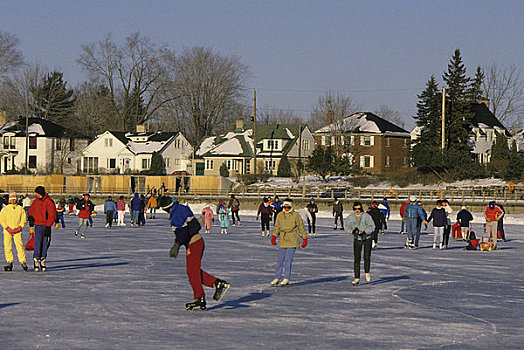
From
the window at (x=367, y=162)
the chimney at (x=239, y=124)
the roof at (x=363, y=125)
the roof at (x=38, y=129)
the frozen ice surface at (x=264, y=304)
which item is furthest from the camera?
the chimney at (x=239, y=124)

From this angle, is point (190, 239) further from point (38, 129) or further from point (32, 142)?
point (32, 142)

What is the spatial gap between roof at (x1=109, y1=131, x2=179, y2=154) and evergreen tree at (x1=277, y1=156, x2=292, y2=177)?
1469 cm

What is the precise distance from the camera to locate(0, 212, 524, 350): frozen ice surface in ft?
30.1

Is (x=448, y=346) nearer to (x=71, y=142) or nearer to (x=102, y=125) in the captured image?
(x=71, y=142)

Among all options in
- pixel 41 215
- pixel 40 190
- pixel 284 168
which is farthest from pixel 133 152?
pixel 40 190

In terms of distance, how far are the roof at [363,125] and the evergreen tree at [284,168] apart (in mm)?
8253

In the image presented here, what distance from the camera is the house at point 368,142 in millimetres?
82625

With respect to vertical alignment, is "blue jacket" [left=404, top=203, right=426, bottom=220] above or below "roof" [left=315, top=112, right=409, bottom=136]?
below

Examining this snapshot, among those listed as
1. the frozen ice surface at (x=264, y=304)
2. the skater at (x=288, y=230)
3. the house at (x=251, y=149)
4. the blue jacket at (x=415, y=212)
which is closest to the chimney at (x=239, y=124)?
the house at (x=251, y=149)

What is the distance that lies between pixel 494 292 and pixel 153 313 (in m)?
6.57

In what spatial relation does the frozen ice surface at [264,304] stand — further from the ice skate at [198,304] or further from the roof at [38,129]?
the roof at [38,129]

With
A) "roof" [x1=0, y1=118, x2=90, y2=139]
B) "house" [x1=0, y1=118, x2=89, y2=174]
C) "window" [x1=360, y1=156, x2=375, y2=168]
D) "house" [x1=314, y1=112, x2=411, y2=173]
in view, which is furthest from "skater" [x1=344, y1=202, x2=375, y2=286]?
"roof" [x1=0, y1=118, x2=90, y2=139]

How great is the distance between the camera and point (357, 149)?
273ft

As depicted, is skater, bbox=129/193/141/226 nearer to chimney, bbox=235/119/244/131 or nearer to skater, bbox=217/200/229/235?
skater, bbox=217/200/229/235
